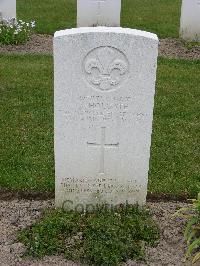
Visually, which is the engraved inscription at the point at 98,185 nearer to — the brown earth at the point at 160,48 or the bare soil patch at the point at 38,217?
the bare soil patch at the point at 38,217

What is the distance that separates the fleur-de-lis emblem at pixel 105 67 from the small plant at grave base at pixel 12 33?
6.38m

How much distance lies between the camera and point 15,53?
10.1m

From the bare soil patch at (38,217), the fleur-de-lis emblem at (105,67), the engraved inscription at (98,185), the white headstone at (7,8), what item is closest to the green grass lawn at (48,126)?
the bare soil patch at (38,217)

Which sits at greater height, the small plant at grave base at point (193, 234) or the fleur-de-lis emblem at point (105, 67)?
the fleur-de-lis emblem at point (105, 67)

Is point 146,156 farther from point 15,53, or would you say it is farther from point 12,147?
point 15,53

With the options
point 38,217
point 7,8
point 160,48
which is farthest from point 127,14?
point 38,217

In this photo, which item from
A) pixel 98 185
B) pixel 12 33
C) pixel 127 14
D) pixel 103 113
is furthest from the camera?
pixel 127 14

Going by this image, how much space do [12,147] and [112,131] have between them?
6.75 feet

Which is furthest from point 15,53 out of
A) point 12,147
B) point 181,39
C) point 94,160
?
point 94,160

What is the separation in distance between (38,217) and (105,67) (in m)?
1.38

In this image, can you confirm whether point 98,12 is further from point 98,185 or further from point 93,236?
point 93,236

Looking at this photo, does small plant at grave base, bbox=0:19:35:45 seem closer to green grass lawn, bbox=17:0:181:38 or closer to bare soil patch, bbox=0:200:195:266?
green grass lawn, bbox=17:0:181:38

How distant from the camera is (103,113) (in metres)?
Result: 4.52

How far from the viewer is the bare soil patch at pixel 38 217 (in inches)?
168
